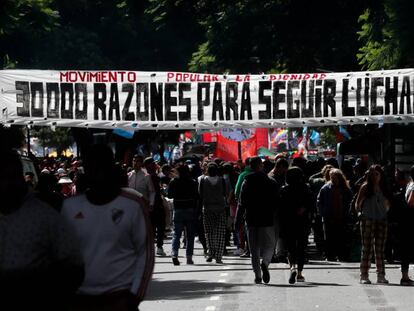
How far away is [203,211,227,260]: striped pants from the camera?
70.0ft

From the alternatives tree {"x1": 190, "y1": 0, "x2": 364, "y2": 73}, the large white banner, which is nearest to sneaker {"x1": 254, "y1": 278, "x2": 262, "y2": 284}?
the large white banner

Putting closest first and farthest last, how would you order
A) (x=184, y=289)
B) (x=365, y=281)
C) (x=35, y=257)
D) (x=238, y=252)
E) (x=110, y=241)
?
(x=35, y=257)
(x=110, y=241)
(x=184, y=289)
(x=365, y=281)
(x=238, y=252)

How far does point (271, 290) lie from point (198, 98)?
6543mm

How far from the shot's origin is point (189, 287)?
16906mm

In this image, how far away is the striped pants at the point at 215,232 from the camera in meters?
21.3

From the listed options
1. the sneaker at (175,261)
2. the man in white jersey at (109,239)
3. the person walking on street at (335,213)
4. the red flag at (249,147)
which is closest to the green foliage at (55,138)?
the red flag at (249,147)

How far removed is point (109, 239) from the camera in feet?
24.6

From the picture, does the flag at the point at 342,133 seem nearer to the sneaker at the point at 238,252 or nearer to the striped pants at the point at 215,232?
the sneaker at the point at 238,252

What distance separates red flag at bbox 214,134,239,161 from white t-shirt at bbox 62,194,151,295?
31.7 metres

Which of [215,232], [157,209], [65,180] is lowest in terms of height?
[215,232]

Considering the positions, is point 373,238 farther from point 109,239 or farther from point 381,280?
point 109,239

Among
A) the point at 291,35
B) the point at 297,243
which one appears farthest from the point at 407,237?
the point at 291,35

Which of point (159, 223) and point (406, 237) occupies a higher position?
point (406, 237)

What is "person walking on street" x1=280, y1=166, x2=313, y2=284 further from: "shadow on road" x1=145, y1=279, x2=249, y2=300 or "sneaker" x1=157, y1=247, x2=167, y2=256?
"sneaker" x1=157, y1=247, x2=167, y2=256
